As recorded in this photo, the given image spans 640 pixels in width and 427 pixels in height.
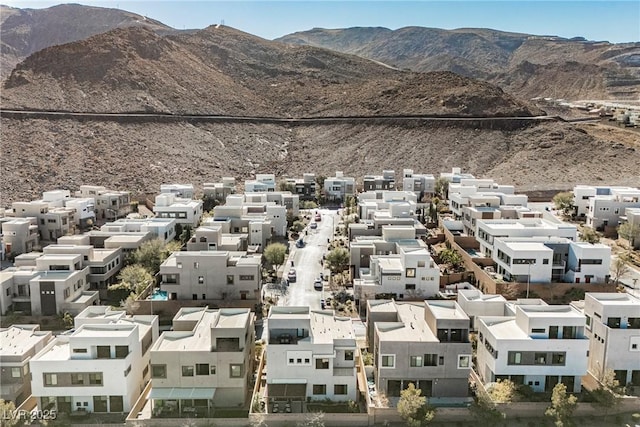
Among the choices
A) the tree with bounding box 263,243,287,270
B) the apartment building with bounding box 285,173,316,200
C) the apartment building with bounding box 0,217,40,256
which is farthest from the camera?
the apartment building with bounding box 285,173,316,200

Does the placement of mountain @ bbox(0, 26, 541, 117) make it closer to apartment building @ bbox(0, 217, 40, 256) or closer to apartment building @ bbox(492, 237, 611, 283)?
apartment building @ bbox(0, 217, 40, 256)

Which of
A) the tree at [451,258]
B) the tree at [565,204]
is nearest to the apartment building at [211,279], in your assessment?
the tree at [451,258]

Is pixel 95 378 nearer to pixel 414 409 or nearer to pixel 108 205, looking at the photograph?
pixel 414 409

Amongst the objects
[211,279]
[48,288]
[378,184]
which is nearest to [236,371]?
Result: [211,279]

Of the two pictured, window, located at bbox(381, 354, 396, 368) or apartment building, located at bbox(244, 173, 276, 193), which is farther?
apartment building, located at bbox(244, 173, 276, 193)

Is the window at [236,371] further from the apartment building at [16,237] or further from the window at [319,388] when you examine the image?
the apartment building at [16,237]

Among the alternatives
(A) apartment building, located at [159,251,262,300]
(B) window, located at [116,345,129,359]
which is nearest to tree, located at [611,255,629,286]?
(A) apartment building, located at [159,251,262,300]
